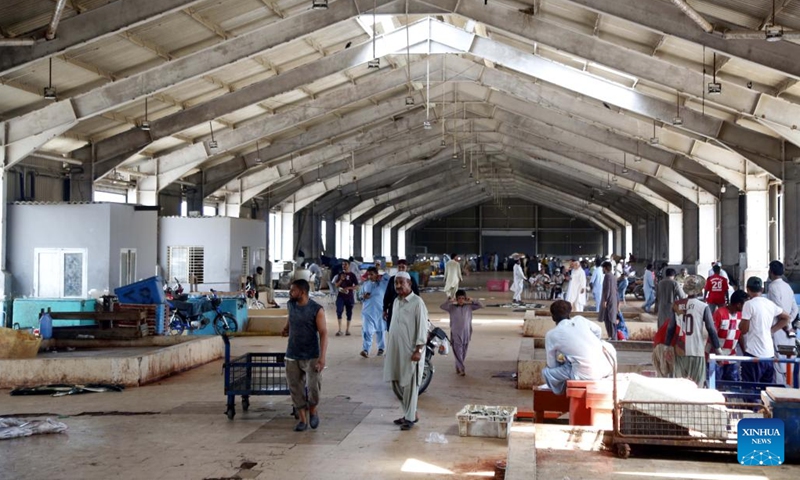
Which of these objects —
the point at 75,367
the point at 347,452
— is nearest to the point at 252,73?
the point at 75,367

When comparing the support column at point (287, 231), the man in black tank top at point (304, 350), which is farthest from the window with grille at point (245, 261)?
the man in black tank top at point (304, 350)

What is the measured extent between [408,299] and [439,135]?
25.4m

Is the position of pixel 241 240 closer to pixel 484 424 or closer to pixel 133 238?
pixel 133 238

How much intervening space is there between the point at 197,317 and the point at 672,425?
13.0 metres

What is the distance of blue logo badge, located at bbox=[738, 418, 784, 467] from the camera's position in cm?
626

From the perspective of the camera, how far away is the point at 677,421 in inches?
279

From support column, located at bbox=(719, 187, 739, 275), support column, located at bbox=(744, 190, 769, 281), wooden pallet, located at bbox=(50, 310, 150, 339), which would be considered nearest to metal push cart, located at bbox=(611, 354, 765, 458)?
wooden pallet, located at bbox=(50, 310, 150, 339)

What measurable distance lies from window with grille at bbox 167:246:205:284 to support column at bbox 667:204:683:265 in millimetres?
19876

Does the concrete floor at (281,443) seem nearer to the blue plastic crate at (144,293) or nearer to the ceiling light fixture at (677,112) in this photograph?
the blue plastic crate at (144,293)

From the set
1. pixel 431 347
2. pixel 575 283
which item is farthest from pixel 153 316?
pixel 575 283

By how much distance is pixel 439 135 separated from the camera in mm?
34000

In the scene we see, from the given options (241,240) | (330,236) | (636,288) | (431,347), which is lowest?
(431,347)

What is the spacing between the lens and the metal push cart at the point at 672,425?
7.00 meters

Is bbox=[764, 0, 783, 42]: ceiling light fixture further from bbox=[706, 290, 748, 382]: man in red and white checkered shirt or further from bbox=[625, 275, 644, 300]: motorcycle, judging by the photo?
bbox=[625, 275, 644, 300]: motorcycle
